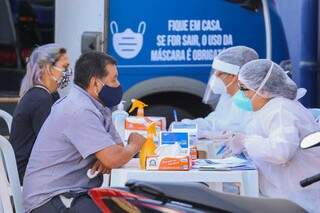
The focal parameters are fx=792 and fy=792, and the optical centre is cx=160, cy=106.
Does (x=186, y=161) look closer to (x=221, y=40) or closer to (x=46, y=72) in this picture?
(x=46, y=72)

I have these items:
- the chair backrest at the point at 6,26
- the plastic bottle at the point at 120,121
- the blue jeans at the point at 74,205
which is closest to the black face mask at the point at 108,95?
the blue jeans at the point at 74,205

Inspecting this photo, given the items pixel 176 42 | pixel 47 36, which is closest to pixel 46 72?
pixel 176 42

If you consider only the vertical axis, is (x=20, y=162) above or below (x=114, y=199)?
below

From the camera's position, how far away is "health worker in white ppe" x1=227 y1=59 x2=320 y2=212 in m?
3.98

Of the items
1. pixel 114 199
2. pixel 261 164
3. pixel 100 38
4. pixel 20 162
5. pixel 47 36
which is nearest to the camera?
pixel 114 199

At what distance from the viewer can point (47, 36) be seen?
834 centimetres

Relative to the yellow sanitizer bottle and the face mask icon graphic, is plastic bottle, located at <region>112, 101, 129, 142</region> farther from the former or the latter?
the face mask icon graphic

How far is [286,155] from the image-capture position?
394 cm

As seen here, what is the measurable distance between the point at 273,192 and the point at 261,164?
159 millimetres

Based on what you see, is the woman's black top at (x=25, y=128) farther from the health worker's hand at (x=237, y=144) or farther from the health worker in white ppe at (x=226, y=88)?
the health worker in white ppe at (x=226, y=88)

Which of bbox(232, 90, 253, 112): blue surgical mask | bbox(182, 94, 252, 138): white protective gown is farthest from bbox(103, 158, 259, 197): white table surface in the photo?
bbox(182, 94, 252, 138): white protective gown

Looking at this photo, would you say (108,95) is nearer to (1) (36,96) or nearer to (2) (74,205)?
(2) (74,205)

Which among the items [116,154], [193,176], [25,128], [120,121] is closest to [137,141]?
[116,154]

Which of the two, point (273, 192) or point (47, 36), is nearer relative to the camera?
point (273, 192)
